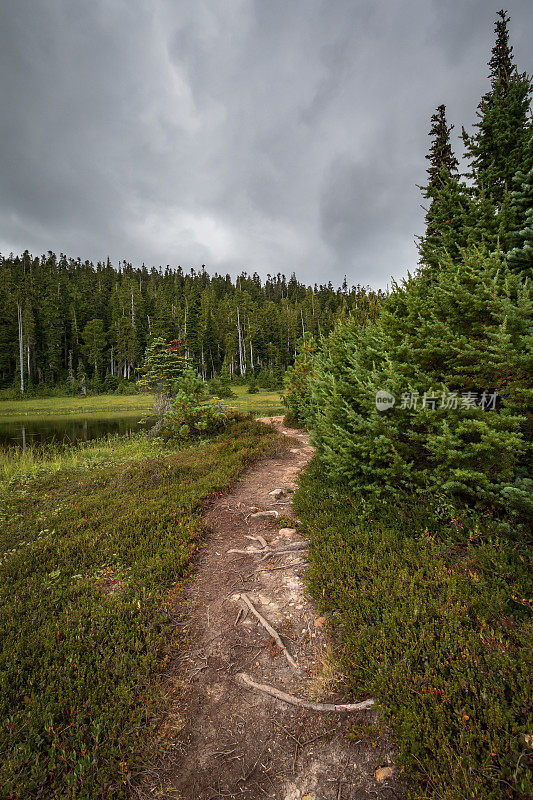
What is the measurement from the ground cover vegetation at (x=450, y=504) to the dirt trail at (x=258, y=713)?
326mm

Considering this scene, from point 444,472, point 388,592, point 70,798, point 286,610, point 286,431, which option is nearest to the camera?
point 70,798

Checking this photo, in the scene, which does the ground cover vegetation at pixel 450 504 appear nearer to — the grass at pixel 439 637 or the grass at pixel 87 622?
the grass at pixel 439 637

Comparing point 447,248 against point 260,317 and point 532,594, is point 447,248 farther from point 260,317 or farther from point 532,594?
point 260,317

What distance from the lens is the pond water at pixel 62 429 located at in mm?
20156

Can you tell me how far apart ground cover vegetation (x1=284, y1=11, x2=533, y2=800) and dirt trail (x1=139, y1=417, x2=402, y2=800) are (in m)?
0.33

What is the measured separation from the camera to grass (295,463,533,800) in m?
2.22

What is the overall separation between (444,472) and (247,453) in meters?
7.23

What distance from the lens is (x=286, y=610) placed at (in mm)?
4344

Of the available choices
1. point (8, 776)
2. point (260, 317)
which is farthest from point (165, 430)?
point (260, 317)

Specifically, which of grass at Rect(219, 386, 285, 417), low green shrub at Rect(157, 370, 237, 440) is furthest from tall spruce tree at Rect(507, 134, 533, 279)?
grass at Rect(219, 386, 285, 417)

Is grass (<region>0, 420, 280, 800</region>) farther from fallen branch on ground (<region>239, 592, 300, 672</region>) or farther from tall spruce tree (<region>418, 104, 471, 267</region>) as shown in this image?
tall spruce tree (<region>418, 104, 471, 267</region>)

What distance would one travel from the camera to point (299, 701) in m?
3.06

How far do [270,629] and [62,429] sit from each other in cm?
2522

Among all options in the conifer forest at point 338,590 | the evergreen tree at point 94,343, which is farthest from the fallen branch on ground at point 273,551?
the evergreen tree at point 94,343
